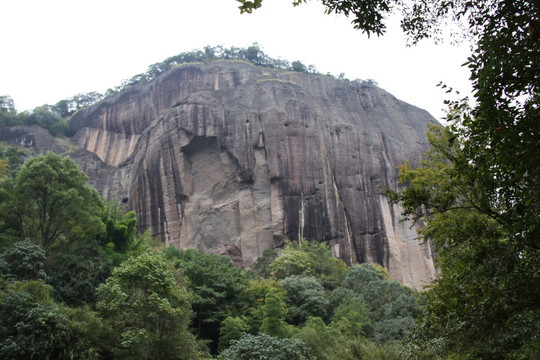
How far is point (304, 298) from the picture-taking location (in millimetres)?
23844

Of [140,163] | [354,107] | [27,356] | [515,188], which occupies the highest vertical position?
[354,107]

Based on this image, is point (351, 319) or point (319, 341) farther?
point (351, 319)

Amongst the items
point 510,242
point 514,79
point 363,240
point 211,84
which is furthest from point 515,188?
point 211,84

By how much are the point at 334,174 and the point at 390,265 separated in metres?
8.74

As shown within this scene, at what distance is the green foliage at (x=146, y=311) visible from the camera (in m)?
13.9

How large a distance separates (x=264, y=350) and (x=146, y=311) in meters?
3.66

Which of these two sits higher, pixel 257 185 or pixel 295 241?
pixel 257 185

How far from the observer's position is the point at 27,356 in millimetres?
13180

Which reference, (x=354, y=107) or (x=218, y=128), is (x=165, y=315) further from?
(x=354, y=107)

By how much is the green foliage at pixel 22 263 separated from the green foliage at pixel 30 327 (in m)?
2.36

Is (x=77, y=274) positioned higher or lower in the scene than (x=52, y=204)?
lower

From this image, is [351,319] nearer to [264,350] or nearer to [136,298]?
[264,350]

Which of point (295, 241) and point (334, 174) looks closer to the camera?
point (295, 241)

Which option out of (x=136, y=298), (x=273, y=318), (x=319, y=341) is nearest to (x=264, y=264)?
(x=273, y=318)
